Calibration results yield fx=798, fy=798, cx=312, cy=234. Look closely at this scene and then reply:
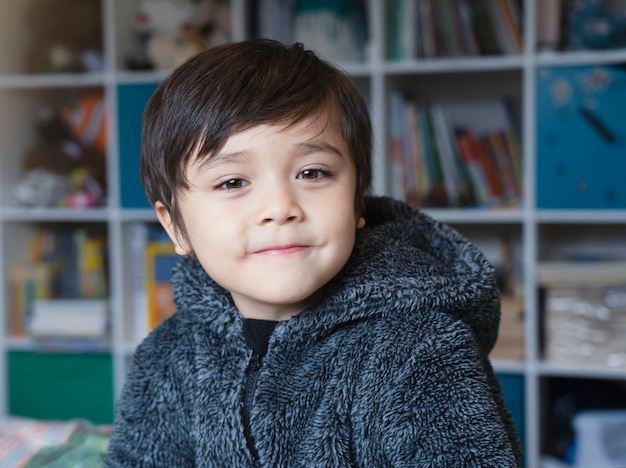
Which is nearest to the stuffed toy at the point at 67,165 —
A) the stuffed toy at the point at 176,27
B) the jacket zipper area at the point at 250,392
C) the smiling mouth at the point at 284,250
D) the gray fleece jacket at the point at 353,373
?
the stuffed toy at the point at 176,27

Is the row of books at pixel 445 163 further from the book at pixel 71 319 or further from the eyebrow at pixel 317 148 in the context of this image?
the eyebrow at pixel 317 148

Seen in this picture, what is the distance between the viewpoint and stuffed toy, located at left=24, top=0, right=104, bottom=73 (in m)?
2.66

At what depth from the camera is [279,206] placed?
0.82 metres

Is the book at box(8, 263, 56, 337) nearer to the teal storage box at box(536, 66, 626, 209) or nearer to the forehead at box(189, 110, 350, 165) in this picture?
the teal storage box at box(536, 66, 626, 209)

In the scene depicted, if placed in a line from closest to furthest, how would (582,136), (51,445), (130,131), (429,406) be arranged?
(429,406)
(51,445)
(582,136)
(130,131)

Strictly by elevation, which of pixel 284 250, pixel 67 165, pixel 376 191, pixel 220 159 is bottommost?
pixel 284 250

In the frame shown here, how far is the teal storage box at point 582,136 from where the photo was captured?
6.93ft

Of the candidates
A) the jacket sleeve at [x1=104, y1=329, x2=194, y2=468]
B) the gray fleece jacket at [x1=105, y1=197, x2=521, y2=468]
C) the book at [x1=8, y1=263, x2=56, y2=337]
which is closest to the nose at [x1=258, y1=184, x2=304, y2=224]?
the gray fleece jacket at [x1=105, y1=197, x2=521, y2=468]

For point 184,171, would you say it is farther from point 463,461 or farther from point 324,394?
point 463,461

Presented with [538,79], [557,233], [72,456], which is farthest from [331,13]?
[72,456]

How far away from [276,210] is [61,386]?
203 centimetres

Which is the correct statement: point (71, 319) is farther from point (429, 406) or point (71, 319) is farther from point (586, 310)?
point (429, 406)

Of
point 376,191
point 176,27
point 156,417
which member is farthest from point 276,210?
point 176,27

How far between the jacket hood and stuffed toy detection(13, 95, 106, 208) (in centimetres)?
163
